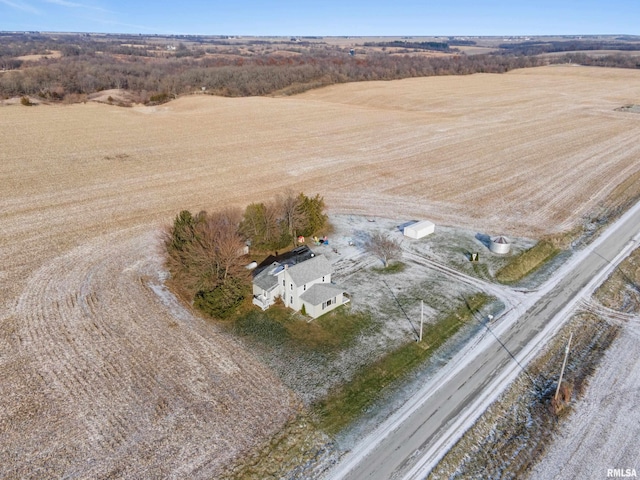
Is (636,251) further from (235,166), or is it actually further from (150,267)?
(235,166)

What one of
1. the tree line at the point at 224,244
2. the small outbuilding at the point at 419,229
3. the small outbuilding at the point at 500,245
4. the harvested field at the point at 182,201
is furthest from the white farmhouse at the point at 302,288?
the small outbuilding at the point at 500,245

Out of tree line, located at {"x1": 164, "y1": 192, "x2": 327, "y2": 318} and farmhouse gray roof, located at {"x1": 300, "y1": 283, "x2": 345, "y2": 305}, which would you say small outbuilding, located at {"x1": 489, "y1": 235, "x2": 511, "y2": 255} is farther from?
tree line, located at {"x1": 164, "y1": 192, "x2": 327, "y2": 318}

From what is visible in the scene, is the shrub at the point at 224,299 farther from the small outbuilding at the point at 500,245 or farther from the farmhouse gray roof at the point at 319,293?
the small outbuilding at the point at 500,245

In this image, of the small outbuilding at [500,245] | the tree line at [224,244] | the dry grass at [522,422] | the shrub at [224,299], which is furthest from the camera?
the small outbuilding at [500,245]

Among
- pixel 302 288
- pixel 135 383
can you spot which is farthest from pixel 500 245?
pixel 135 383

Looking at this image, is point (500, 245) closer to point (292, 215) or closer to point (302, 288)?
point (292, 215)

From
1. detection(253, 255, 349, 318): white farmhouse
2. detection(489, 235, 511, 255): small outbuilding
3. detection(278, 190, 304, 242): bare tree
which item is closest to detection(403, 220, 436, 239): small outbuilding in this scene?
detection(489, 235, 511, 255): small outbuilding

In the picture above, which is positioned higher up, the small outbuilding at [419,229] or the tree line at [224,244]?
the tree line at [224,244]

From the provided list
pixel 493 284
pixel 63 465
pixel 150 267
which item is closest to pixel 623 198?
pixel 493 284
